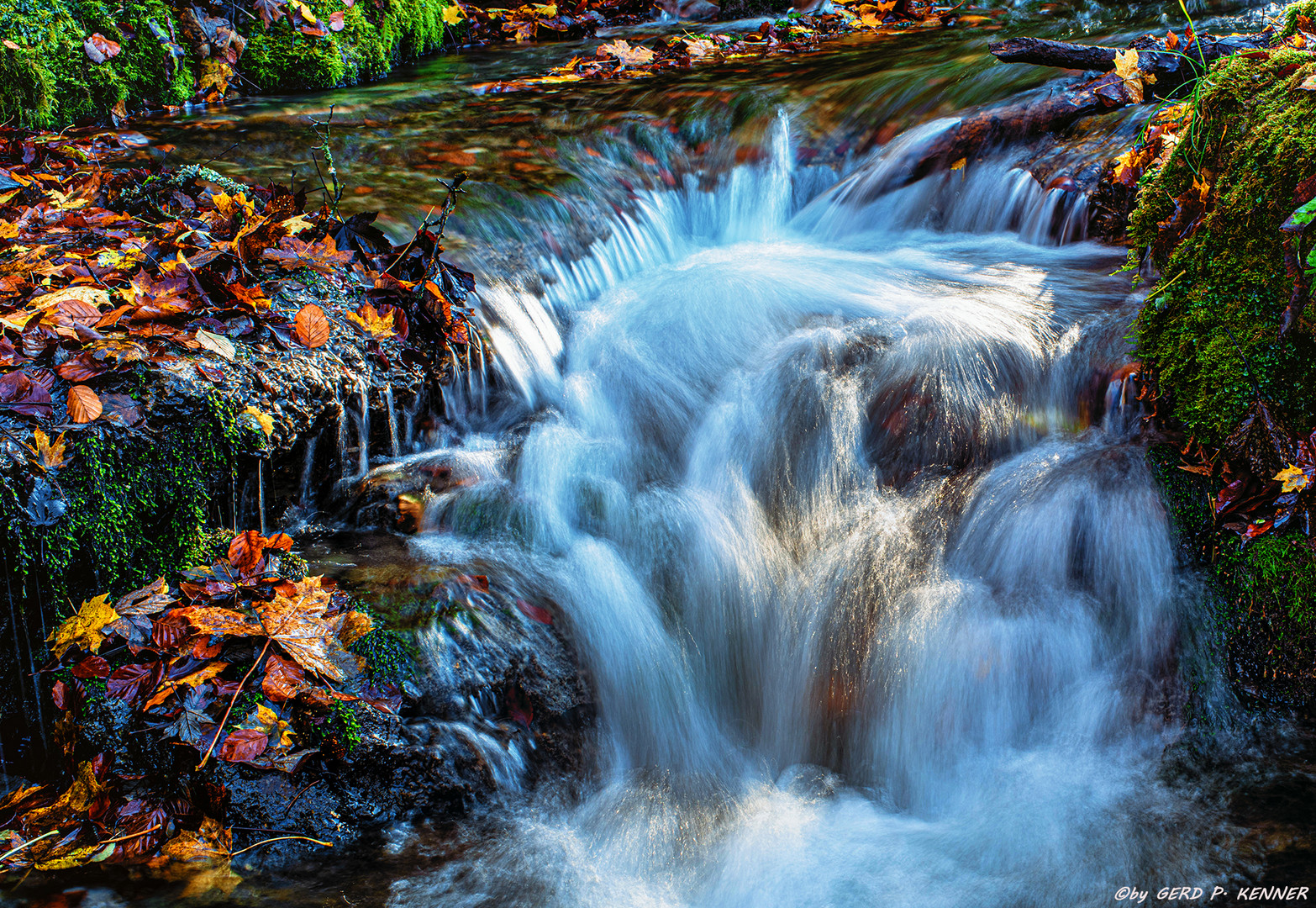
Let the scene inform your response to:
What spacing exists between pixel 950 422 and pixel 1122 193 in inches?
82.4

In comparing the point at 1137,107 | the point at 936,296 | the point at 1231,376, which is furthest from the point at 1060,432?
the point at 1137,107

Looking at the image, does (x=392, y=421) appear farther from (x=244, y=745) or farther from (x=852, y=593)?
(x=852, y=593)

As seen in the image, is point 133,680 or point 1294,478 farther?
point 1294,478

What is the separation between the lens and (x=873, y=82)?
6766 millimetres

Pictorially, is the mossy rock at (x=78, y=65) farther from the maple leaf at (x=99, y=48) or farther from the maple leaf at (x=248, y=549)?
the maple leaf at (x=248, y=549)

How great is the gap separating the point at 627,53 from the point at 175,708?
798 cm

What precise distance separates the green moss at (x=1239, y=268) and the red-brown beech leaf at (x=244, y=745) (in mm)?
3255

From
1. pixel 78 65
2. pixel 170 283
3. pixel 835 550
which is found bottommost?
pixel 835 550

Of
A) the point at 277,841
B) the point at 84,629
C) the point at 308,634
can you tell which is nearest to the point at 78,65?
the point at 84,629

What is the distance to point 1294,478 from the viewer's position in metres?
2.62

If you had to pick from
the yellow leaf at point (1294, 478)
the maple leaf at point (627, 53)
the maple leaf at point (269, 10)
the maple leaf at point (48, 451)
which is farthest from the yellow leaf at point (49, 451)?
the maple leaf at point (627, 53)

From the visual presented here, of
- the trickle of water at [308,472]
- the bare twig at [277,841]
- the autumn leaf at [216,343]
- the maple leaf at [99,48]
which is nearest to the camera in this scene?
the bare twig at [277,841]

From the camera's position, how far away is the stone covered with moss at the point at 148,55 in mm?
5402

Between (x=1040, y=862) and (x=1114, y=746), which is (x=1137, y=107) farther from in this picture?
(x=1040, y=862)
